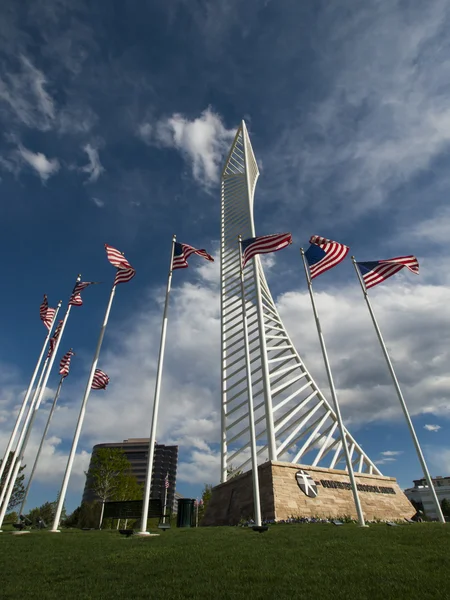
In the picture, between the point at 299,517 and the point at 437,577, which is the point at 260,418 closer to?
the point at 299,517

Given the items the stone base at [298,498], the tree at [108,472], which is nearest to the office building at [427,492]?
the tree at [108,472]

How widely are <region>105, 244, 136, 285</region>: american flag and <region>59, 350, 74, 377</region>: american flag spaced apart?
8402 millimetres

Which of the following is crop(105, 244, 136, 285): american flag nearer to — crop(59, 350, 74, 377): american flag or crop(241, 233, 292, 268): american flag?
crop(241, 233, 292, 268): american flag

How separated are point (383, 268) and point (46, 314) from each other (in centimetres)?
1683

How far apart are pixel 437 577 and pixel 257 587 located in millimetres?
2713

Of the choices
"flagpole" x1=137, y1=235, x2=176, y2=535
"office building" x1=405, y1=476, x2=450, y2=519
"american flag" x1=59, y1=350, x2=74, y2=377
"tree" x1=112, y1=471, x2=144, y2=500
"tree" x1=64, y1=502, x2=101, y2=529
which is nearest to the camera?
"flagpole" x1=137, y1=235, x2=176, y2=535

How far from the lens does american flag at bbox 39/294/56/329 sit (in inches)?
732

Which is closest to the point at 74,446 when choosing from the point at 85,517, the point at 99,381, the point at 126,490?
the point at 99,381

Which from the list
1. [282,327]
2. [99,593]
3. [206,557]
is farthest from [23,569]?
[282,327]

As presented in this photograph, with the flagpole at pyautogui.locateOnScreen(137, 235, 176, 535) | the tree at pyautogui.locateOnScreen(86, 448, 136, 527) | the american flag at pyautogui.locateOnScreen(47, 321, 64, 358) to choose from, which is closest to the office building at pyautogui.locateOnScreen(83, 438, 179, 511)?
the tree at pyautogui.locateOnScreen(86, 448, 136, 527)

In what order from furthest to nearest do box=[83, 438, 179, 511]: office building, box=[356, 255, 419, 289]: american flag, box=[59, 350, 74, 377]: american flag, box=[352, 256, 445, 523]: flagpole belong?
box=[83, 438, 179, 511]: office building
box=[59, 350, 74, 377]: american flag
box=[356, 255, 419, 289]: american flag
box=[352, 256, 445, 523]: flagpole

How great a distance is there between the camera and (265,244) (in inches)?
597

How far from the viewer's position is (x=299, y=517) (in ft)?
45.0

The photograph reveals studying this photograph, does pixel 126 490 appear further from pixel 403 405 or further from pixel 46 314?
pixel 403 405
